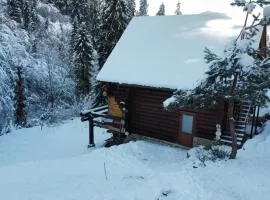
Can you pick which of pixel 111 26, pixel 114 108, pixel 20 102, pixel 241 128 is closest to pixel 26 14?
pixel 111 26

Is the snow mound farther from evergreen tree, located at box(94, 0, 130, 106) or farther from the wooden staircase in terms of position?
evergreen tree, located at box(94, 0, 130, 106)

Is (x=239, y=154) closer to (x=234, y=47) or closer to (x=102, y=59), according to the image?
(x=234, y=47)

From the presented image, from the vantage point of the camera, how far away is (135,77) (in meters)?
14.9

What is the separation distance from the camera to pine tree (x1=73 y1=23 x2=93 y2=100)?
31.7m

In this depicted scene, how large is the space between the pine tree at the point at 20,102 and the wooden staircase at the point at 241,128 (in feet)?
55.4

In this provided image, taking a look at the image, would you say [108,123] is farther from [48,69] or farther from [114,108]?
[48,69]

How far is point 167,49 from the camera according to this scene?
Result: 1578 centimetres

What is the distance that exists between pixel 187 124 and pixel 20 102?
15911 millimetres

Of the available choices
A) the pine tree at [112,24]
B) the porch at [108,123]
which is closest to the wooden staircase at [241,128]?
the porch at [108,123]

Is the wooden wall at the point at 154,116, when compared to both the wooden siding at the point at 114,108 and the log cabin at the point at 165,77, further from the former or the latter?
the wooden siding at the point at 114,108

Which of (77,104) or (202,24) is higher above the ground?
(202,24)

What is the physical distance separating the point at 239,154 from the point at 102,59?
60.1 feet

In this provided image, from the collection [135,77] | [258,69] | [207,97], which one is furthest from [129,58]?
[258,69]

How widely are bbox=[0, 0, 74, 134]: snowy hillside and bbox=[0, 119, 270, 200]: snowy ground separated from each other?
7.66 m
